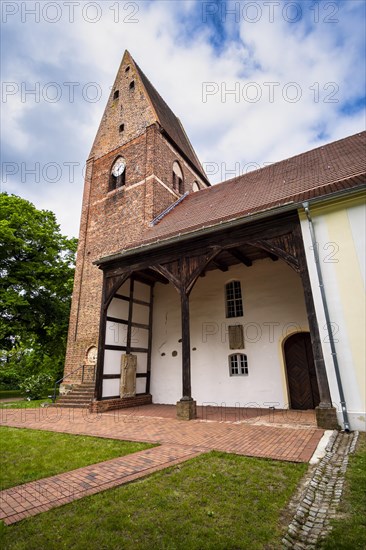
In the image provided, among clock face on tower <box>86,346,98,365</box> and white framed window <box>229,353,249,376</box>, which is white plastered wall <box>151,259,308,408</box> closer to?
white framed window <box>229,353,249,376</box>

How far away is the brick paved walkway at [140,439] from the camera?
3.28m

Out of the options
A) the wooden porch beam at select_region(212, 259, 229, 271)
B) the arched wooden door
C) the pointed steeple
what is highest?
the pointed steeple

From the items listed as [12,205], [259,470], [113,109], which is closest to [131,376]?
[259,470]

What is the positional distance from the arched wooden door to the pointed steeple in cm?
1246

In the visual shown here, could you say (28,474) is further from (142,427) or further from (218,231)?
(218,231)

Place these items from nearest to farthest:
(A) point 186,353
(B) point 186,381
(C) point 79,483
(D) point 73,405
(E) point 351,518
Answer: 1. (E) point 351,518
2. (C) point 79,483
3. (B) point 186,381
4. (A) point 186,353
5. (D) point 73,405

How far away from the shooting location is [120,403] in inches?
404

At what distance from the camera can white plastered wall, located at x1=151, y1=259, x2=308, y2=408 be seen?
9.77 m

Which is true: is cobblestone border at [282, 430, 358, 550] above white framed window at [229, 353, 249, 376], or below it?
below

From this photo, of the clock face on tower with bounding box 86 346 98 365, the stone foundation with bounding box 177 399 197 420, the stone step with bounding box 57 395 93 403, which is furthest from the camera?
the clock face on tower with bounding box 86 346 98 365

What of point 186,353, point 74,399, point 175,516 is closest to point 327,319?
point 186,353

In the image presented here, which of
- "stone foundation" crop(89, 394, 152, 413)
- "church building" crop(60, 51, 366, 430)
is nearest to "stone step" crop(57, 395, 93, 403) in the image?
"church building" crop(60, 51, 366, 430)

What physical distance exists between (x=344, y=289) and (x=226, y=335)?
5084 mm

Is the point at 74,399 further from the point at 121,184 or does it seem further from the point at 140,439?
the point at 121,184
